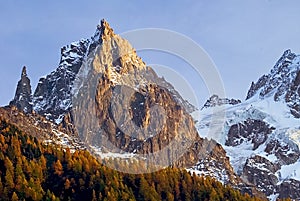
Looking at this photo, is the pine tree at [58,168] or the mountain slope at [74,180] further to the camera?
the pine tree at [58,168]

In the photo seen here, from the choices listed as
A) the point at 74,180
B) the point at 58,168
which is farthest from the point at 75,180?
the point at 58,168

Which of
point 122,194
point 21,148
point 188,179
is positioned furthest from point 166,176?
point 21,148

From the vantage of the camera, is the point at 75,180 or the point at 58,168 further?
the point at 58,168

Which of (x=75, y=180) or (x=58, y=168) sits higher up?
(x=58, y=168)

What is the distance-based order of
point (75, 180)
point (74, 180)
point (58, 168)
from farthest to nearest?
point (58, 168) → point (75, 180) → point (74, 180)

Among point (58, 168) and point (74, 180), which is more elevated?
point (58, 168)

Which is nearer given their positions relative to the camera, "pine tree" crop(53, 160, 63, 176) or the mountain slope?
the mountain slope

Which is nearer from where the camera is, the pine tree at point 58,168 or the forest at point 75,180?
the forest at point 75,180

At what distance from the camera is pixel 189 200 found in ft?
555

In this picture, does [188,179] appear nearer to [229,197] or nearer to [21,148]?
[229,197]

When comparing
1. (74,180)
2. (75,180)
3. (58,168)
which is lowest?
(74,180)

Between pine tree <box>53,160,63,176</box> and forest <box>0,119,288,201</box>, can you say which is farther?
pine tree <box>53,160,63,176</box>

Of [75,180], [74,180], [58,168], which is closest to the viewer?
[74,180]

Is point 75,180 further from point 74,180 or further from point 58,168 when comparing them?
point 58,168
